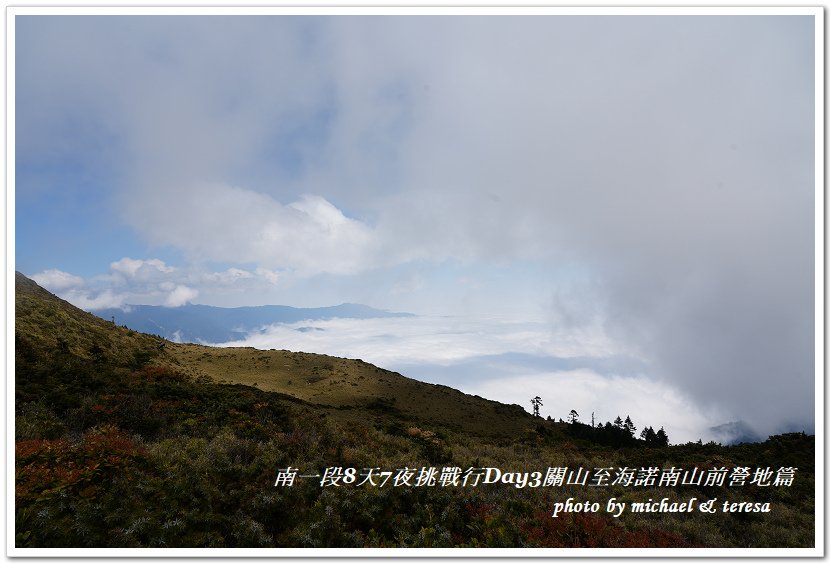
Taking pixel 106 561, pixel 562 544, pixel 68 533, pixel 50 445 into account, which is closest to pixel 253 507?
pixel 106 561

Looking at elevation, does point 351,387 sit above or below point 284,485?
above

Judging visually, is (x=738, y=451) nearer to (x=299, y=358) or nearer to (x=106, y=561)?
(x=106, y=561)

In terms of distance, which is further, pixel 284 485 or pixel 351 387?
pixel 351 387

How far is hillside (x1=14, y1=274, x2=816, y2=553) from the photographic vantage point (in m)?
7.55

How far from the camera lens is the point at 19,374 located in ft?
48.8

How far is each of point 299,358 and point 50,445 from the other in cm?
4403

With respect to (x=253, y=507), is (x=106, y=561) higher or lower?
lower

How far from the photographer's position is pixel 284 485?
9.23 meters

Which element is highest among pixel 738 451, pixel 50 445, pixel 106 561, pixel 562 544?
pixel 738 451

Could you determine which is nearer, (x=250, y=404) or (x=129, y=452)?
(x=129, y=452)

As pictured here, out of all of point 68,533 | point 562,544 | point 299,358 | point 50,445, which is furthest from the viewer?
point 299,358

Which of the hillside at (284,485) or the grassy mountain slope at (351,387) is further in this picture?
the grassy mountain slope at (351,387)

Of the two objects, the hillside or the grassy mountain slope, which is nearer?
the hillside

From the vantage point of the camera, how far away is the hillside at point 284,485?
297 inches
